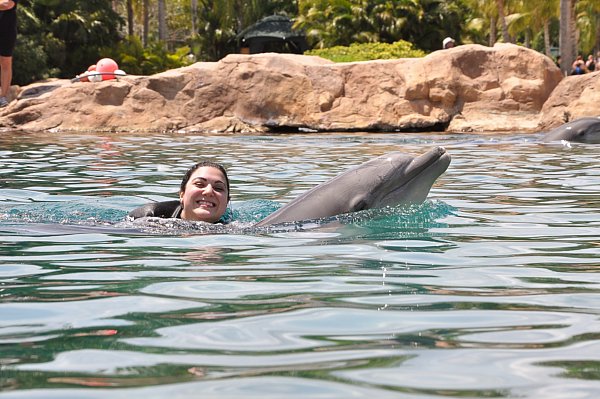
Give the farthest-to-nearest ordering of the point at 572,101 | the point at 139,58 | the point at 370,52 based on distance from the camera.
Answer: the point at 139,58, the point at 370,52, the point at 572,101

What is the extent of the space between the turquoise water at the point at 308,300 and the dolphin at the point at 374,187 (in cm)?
12

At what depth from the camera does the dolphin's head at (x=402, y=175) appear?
5508 mm

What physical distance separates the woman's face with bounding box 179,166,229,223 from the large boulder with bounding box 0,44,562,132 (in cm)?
1083

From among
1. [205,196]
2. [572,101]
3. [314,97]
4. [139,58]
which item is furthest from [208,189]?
[139,58]

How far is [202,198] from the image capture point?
5590 millimetres

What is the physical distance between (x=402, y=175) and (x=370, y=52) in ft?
69.7

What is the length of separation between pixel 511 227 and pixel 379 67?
1217 cm

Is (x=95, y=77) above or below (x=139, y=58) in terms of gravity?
below

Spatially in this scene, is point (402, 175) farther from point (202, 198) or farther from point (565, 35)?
point (565, 35)

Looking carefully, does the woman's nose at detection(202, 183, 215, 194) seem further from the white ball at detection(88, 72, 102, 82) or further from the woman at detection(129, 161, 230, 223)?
the white ball at detection(88, 72, 102, 82)

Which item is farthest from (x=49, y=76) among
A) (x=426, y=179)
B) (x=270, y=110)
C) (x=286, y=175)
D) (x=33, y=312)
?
(x=33, y=312)

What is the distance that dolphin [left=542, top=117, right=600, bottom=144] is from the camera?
12656 millimetres

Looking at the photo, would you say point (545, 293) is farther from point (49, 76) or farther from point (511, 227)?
point (49, 76)

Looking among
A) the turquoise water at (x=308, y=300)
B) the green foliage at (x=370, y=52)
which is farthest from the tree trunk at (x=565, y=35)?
the turquoise water at (x=308, y=300)
